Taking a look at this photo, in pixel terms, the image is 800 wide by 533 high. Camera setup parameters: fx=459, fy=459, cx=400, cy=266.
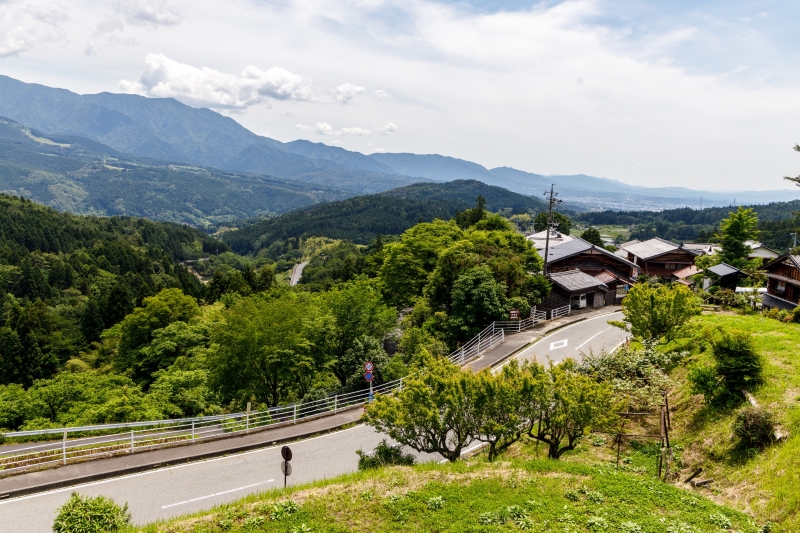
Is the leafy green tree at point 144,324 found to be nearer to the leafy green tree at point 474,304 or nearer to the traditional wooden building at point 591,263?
the leafy green tree at point 474,304

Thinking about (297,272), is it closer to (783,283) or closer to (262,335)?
(783,283)

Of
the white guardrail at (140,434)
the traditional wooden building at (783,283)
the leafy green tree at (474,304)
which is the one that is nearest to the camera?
the white guardrail at (140,434)

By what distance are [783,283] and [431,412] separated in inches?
1492

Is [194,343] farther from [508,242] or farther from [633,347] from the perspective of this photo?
[633,347]

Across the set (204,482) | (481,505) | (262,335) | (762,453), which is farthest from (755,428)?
(262,335)

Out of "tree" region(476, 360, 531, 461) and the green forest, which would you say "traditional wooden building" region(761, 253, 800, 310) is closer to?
the green forest

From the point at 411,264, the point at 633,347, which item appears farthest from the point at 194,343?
the point at 633,347

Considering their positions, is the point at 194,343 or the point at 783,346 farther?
the point at 194,343

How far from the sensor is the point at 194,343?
3256cm

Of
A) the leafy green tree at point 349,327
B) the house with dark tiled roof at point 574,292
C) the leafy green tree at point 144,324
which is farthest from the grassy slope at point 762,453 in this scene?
the leafy green tree at point 144,324

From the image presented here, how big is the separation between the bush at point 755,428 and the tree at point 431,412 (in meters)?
6.32

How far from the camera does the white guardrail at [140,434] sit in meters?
11.7

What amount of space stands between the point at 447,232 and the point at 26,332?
47.8m

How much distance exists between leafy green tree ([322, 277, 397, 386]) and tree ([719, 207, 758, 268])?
33.3 meters
